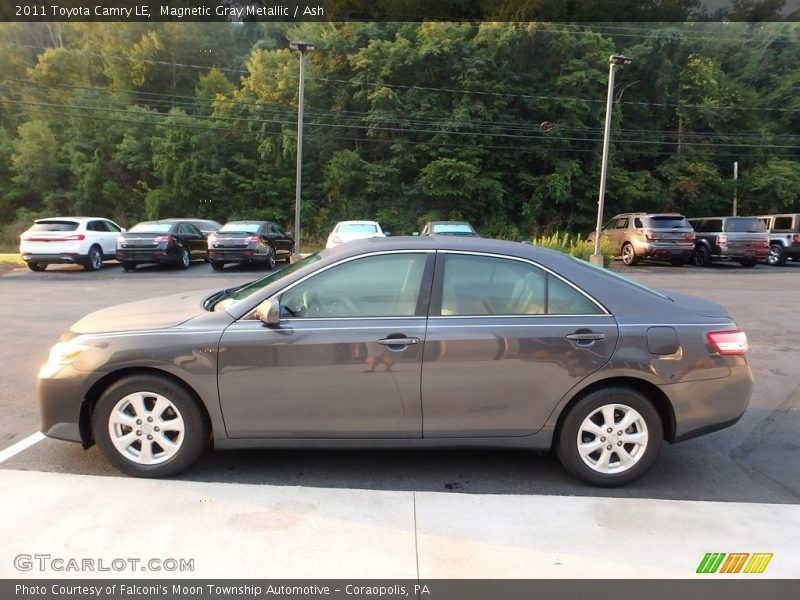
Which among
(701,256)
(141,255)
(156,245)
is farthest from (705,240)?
(141,255)

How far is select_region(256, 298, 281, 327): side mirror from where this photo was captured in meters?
3.46

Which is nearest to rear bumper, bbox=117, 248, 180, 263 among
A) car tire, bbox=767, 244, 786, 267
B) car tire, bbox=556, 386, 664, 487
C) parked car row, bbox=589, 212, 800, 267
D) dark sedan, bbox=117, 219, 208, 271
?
dark sedan, bbox=117, 219, 208, 271

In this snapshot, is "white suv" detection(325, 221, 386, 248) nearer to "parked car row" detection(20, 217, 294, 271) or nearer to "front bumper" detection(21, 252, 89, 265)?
"parked car row" detection(20, 217, 294, 271)

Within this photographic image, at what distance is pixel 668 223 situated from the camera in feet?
64.4

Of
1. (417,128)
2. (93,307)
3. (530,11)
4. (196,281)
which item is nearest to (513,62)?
(530,11)

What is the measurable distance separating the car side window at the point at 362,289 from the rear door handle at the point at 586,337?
3.29 ft

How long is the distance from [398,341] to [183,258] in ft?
52.5

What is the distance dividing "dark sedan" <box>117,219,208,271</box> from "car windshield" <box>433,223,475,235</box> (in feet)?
26.2

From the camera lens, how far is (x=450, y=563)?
8.90ft

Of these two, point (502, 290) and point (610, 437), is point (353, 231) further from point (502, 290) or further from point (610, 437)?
point (610, 437)

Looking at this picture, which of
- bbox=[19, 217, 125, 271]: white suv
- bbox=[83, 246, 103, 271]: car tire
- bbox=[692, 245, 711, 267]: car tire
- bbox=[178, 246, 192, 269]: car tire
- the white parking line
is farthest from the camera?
bbox=[692, 245, 711, 267]: car tire

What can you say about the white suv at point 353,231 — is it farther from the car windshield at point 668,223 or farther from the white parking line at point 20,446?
the white parking line at point 20,446
